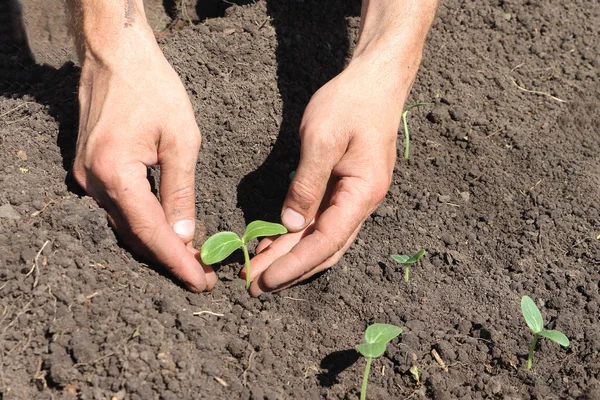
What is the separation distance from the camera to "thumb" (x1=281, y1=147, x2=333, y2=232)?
191 cm

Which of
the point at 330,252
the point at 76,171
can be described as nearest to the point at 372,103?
the point at 330,252

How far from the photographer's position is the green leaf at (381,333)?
1644 millimetres

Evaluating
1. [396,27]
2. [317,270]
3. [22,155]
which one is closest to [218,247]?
[317,270]

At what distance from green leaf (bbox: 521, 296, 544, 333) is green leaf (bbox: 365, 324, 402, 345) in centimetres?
42

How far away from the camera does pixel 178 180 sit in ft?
6.07

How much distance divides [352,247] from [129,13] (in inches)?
42.7

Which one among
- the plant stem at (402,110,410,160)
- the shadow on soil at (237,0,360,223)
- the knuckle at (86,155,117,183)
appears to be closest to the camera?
the knuckle at (86,155,117,183)

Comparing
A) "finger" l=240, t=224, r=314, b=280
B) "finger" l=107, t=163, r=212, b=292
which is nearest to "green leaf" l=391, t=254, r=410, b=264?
"finger" l=240, t=224, r=314, b=280

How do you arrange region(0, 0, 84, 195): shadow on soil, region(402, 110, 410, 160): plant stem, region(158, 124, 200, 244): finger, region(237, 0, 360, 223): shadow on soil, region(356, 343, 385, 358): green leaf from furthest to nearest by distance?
region(402, 110, 410, 160): plant stem, region(237, 0, 360, 223): shadow on soil, region(0, 0, 84, 195): shadow on soil, region(158, 124, 200, 244): finger, region(356, 343, 385, 358): green leaf

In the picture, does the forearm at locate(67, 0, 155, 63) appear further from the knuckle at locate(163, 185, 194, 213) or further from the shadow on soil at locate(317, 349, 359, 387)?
the shadow on soil at locate(317, 349, 359, 387)

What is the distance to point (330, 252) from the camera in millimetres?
1892

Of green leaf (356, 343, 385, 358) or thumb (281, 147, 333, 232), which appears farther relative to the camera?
thumb (281, 147, 333, 232)

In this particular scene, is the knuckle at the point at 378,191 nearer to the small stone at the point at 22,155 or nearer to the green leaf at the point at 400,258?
the green leaf at the point at 400,258

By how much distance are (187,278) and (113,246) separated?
24 cm
